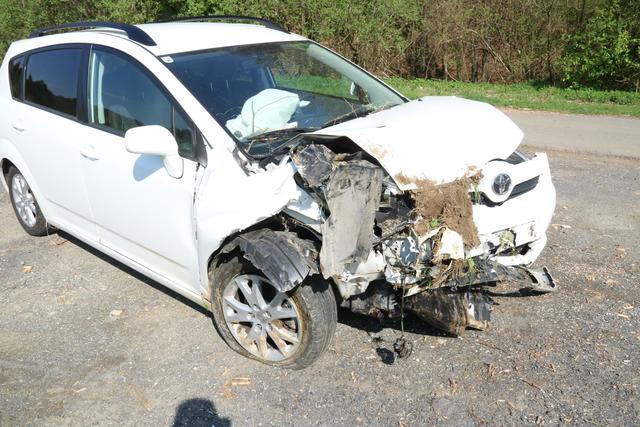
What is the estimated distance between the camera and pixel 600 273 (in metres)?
4.62

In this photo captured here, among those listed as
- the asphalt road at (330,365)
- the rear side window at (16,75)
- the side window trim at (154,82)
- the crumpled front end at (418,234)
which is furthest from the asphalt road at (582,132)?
the rear side window at (16,75)

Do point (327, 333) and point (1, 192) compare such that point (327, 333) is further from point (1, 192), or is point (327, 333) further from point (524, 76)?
point (524, 76)

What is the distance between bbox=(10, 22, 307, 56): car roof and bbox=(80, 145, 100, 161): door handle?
31.8 inches

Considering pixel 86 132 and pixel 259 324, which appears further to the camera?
pixel 86 132

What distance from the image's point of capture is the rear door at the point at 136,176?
3648 millimetres

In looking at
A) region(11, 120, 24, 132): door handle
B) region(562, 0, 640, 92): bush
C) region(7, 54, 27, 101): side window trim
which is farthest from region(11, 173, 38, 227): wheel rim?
region(562, 0, 640, 92): bush

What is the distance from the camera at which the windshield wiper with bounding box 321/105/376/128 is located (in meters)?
4.01

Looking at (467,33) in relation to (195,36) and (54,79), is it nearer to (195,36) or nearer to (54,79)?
(195,36)

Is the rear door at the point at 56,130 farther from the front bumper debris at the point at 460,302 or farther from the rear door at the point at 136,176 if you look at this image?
the front bumper debris at the point at 460,302

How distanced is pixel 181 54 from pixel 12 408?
2394mm

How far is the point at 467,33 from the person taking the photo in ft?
48.2

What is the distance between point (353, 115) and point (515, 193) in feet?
4.04

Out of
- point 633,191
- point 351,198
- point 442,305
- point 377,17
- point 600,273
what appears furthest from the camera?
point 377,17

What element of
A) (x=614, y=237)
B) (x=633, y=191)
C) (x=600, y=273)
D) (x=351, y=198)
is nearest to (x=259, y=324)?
(x=351, y=198)
